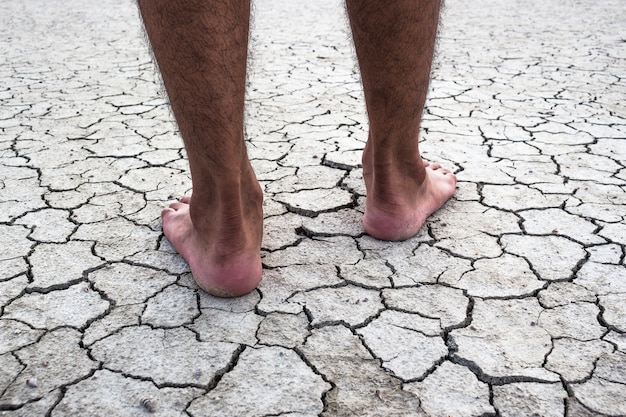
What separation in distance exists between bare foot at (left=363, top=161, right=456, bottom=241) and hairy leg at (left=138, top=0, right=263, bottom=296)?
284mm

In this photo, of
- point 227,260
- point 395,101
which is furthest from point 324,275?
point 395,101

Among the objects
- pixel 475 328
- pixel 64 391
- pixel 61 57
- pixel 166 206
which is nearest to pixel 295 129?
pixel 166 206

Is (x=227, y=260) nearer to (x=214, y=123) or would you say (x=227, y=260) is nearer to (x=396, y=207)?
(x=214, y=123)

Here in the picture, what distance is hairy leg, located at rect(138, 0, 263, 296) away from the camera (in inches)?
41.2

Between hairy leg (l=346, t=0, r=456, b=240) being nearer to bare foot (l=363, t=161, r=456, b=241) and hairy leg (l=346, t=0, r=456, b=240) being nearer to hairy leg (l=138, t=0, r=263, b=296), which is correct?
bare foot (l=363, t=161, r=456, b=241)

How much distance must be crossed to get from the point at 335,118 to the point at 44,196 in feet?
3.70

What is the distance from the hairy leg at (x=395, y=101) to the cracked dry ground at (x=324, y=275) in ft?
0.26

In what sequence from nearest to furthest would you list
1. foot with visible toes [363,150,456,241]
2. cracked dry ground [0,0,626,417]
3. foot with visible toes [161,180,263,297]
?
1. cracked dry ground [0,0,626,417]
2. foot with visible toes [161,180,263,297]
3. foot with visible toes [363,150,456,241]

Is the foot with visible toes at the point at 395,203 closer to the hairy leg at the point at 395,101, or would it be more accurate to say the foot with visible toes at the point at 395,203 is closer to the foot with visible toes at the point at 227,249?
the hairy leg at the point at 395,101

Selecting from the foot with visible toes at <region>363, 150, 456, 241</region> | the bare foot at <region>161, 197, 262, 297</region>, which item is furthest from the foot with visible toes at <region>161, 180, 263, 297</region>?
the foot with visible toes at <region>363, 150, 456, 241</region>

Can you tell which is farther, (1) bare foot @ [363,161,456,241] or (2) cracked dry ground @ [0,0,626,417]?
(1) bare foot @ [363,161,456,241]

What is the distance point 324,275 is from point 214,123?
0.43 meters

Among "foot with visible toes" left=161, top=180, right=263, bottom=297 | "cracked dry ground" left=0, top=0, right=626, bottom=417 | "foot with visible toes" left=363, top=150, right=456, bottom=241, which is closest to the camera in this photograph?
"cracked dry ground" left=0, top=0, right=626, bottom=417

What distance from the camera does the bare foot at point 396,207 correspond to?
1.44 metres
